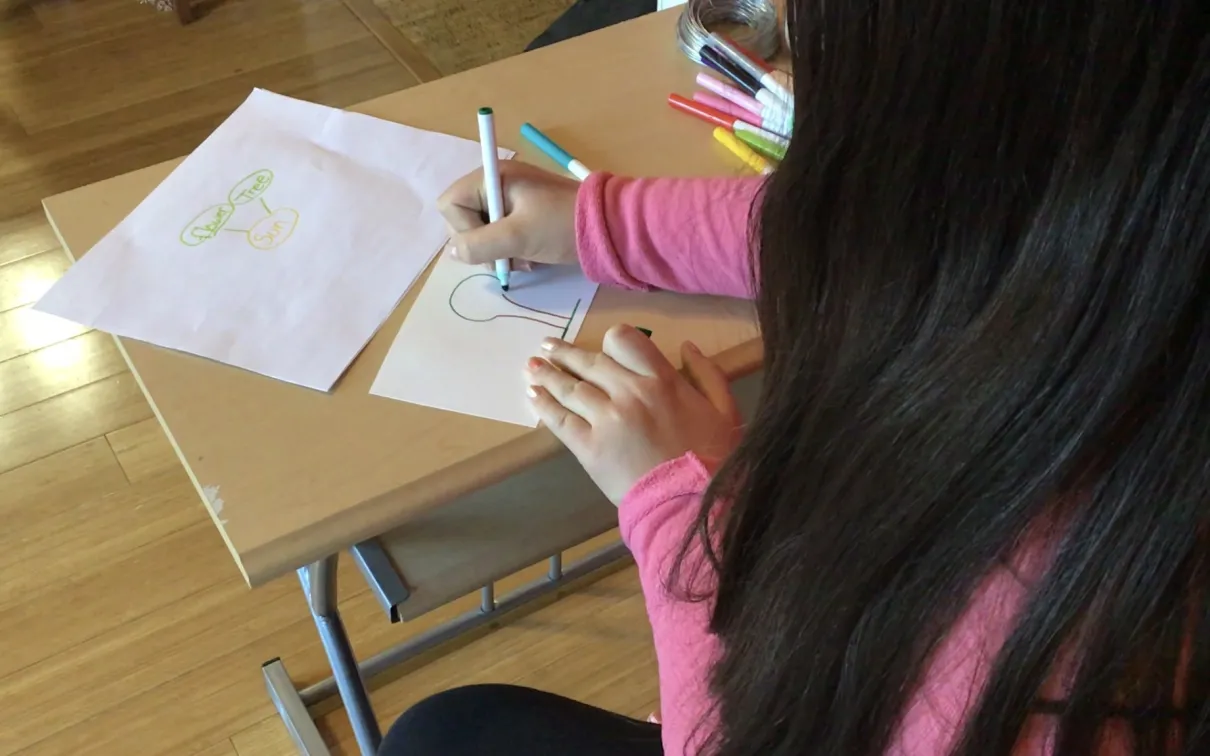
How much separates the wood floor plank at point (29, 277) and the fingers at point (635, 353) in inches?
51.4

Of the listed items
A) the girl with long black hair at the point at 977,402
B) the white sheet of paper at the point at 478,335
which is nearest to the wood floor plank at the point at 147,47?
the white sheet of paper at the point at 478,335

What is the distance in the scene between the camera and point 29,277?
170 centimetres

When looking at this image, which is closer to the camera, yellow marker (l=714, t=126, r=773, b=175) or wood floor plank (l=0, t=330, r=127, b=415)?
yellow marker (l=714, t=126, r=773, b=175)

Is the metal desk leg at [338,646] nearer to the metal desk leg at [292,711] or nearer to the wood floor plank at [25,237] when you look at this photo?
the metal desk leg at [292,711]

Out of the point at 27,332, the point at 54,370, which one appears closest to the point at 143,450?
the point at 54,370

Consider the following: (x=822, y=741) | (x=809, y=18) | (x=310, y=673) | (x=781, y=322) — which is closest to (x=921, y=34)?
(x=809, y=18)

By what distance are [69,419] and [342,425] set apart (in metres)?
1.07

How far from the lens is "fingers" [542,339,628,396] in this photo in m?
0.65

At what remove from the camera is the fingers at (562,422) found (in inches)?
25.0

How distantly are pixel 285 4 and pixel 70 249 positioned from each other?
1.76 meters

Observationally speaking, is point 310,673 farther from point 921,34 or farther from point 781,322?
point 921,34

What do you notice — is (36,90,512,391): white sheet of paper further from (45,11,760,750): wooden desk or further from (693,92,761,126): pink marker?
(693,92,761,126): pink marker

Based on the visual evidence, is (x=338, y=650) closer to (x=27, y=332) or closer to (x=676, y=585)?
(x=676, y=585)

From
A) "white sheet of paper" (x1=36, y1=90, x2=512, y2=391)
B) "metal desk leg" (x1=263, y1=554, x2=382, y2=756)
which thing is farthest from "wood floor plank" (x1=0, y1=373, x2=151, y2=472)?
"white sheet of paper" (x1=36, y1=90, x2=512, y2=391)
